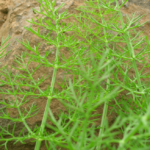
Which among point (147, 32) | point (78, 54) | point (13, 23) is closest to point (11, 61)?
point (13, 23)

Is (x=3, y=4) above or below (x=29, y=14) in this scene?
above

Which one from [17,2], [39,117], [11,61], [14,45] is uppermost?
[17,2]

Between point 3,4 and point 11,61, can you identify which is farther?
point 3,4

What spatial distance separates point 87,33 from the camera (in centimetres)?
127

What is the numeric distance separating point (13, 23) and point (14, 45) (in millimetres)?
212

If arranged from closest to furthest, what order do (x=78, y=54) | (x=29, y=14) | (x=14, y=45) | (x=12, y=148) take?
(x=78, y=54) → (x=12, y=148) → (x=14, y=45) → (x=29, y=14)

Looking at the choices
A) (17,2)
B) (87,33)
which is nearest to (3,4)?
(17,2)

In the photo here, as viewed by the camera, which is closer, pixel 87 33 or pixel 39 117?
pixel 39 117

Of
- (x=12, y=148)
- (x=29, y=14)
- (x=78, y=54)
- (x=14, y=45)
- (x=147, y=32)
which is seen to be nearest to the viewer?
(x=78, y=54)

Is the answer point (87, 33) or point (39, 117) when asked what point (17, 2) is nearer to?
point (87, 33)

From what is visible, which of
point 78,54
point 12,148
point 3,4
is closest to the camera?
point 78,54

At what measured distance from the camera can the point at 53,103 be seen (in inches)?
45.8

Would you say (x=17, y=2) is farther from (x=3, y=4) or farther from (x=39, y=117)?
(x=39, y=117)

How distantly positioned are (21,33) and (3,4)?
523mm
